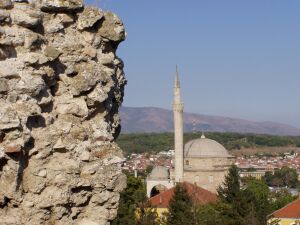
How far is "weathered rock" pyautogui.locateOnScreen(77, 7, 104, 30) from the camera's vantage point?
6.54 meters

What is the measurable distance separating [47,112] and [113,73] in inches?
39.2

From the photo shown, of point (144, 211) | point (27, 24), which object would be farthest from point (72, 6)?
point (144, 211)

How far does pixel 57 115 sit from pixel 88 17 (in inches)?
39.8

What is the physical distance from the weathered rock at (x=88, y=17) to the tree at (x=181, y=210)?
2245 centimetres

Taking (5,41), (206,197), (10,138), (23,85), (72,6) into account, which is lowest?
(206,197)

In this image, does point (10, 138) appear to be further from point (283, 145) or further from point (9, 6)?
point (283, 145)

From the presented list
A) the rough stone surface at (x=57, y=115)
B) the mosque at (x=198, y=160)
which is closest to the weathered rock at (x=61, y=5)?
the rough stone surface at (x=57, y=115)

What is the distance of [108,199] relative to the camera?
6.23 metres

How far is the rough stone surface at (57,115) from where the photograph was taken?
5676 millimetres

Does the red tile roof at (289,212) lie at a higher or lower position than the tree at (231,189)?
lower

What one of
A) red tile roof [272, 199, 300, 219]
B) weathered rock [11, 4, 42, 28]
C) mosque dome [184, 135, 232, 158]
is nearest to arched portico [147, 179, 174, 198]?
mosque dome [184, 135, 232, 158]

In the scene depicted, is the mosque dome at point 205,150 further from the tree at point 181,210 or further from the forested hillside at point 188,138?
the forested hillside at point 188,138

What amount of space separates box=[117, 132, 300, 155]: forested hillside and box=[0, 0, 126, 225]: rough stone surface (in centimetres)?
13017

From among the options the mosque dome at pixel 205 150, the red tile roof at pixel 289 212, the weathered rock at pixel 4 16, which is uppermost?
the weathered rock at pixel 4 16
